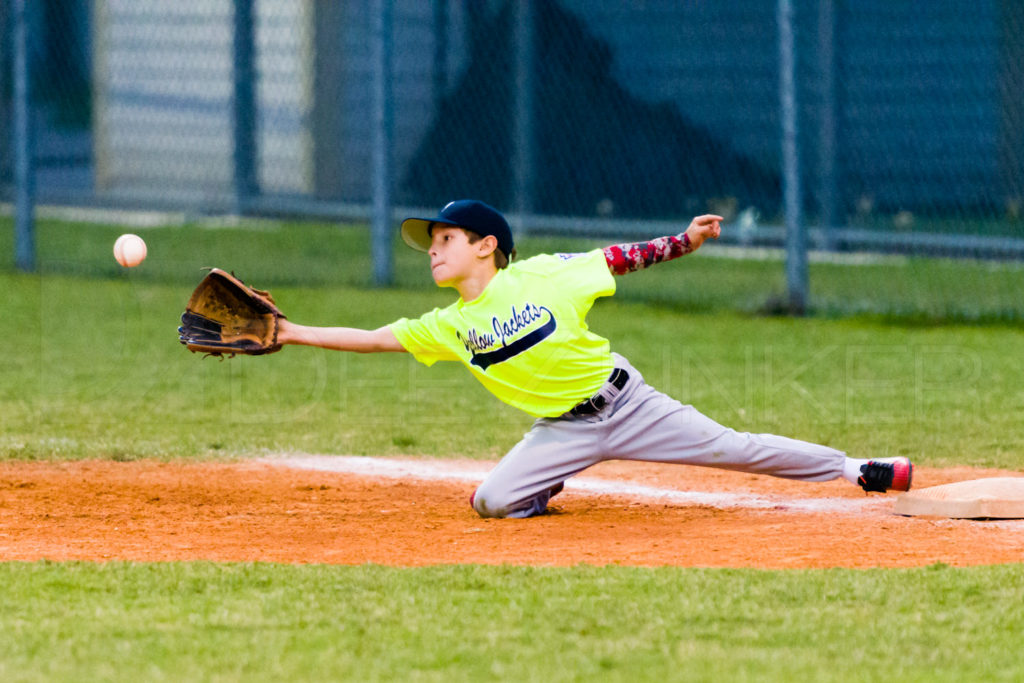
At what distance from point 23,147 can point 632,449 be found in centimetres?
866

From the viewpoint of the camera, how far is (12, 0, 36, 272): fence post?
1177 cm

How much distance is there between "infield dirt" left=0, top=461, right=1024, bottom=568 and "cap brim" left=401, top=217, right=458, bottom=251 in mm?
961

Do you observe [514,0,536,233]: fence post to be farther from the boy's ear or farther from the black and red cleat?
the black and red cleat

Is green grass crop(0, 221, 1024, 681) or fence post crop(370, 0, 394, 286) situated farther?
fence post crop(370, 0, 394, 286)

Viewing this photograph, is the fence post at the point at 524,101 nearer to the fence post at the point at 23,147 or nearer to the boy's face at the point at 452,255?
the fence post at the point at 23,147

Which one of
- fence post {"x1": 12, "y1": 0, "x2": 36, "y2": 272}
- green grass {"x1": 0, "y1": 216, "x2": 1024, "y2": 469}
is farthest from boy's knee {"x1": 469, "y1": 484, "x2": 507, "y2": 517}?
fence post {"x1": 12, "y1": 0, "x2": 36, "y2": 272}

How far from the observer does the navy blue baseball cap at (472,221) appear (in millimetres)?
4945

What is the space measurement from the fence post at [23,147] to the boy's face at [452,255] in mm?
7981

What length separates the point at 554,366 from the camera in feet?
16.1

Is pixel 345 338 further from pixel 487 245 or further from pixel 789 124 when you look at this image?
pixel 789 124

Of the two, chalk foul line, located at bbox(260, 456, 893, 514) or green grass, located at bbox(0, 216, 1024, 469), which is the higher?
green grass, located at bbox(0, 216, 1024, 469)

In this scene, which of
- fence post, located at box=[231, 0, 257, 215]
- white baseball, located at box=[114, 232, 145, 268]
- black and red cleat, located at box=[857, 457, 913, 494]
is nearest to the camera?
black and red cleat, located at box=[857, 457, 913, 494]

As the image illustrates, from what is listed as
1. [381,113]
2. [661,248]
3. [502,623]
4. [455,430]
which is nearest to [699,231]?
[661,248]

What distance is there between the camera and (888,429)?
6.79m
